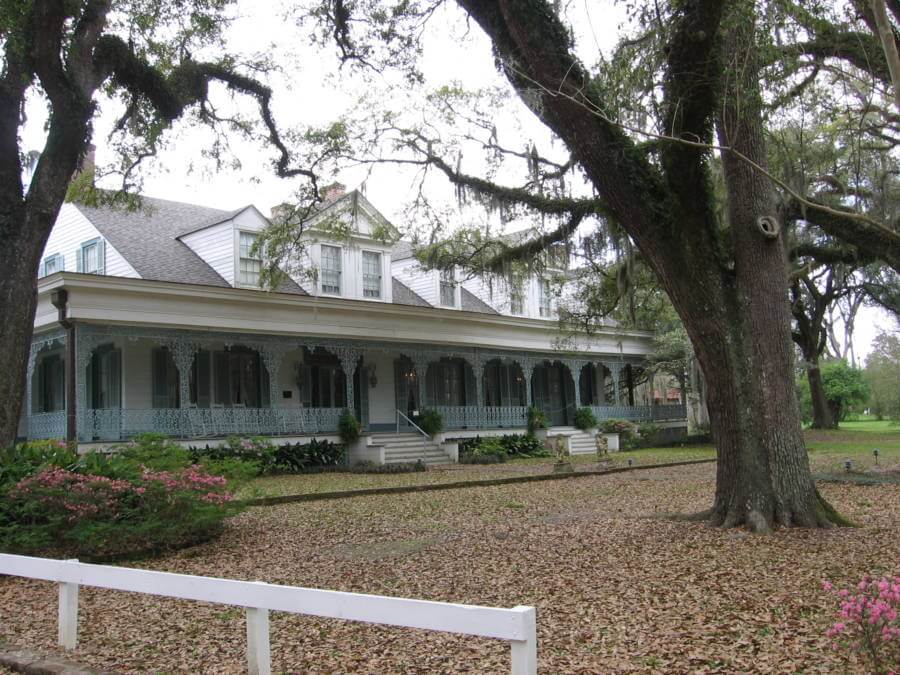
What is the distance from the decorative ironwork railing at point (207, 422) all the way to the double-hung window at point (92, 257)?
436 centimetres

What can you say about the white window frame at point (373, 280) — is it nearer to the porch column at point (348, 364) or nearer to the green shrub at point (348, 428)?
the porch column at point (348, 364)

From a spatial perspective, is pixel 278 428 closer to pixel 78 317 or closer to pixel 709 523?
pixel 78 317

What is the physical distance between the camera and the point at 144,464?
9844 millimetres

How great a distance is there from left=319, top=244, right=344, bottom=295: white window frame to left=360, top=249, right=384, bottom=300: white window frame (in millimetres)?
871

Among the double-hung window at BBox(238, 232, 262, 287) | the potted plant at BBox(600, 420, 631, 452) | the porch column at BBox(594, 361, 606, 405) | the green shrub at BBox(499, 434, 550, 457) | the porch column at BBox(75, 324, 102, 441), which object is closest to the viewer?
the porch column at BBox(75, 324, 102, 441)

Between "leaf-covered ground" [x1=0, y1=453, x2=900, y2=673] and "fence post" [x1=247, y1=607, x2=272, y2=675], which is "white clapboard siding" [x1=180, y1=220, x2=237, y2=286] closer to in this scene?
"leaf-covered ground" [x1=0, y1=453, x2=900, y2=673]

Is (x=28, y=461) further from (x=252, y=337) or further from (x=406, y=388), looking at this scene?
(x=406, y=388)

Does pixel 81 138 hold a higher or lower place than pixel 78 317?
higher

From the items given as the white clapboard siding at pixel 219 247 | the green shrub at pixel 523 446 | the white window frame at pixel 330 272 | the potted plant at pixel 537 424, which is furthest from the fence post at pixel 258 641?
the potted plant at pixel 537 424

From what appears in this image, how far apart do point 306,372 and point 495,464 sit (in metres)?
6.18

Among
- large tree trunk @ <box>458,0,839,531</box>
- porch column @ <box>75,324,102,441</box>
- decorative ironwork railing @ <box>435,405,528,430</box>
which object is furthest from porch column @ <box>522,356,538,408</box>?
large tree trunk @ <box>458,0,839,531</box>

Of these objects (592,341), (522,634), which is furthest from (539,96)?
(592,341)

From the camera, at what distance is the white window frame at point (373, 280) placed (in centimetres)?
2409

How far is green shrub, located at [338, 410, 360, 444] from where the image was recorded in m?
22.0
